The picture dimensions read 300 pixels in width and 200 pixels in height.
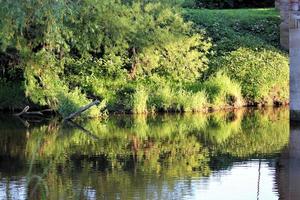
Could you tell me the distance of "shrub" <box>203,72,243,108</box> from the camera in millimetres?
29578

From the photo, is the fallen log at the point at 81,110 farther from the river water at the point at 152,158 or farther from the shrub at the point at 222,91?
the shrub at the point at 222,91

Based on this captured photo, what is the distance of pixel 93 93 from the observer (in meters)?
28.4

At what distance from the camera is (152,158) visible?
722 inches

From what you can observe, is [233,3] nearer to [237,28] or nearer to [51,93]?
[237,28]

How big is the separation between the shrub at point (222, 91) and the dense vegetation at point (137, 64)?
0.04 metres

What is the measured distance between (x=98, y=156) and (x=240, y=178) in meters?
4.20

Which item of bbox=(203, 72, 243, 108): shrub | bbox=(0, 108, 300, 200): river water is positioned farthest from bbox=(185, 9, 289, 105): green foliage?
bbox=(0, 108, 300, 200): river water

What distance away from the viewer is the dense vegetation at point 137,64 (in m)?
25.1

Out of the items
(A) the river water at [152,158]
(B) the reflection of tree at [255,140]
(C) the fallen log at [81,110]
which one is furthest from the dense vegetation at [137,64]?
(B) the reflection of tree at [255,140]

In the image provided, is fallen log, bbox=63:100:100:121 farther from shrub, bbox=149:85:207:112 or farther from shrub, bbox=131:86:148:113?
shrub, bbox=149:85:207:112

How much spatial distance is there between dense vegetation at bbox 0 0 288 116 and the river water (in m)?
1.27

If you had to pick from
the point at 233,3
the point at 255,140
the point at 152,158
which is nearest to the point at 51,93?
the point at 255,140

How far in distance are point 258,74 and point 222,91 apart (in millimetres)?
2272

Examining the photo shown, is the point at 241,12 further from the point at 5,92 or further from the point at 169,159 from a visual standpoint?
the point at 169,159
